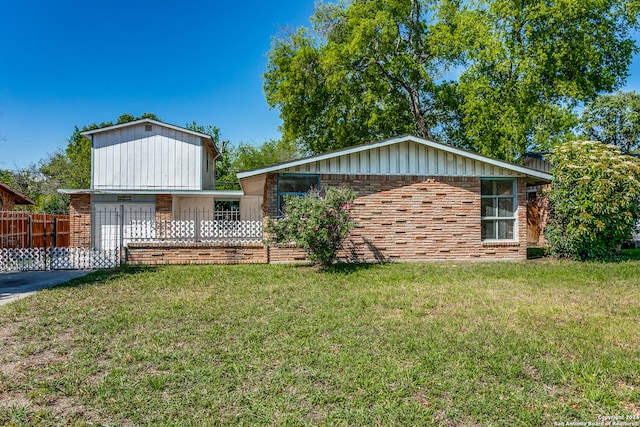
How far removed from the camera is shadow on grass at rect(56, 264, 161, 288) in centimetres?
858

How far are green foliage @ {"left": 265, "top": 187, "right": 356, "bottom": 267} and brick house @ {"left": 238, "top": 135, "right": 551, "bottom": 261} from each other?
155cm

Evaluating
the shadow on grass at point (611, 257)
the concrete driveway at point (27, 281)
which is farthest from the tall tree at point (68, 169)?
the shadow on grass at point (611, 257)

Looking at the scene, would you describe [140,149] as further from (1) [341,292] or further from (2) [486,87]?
(2) [486,87]

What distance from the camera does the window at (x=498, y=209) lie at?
1241cm

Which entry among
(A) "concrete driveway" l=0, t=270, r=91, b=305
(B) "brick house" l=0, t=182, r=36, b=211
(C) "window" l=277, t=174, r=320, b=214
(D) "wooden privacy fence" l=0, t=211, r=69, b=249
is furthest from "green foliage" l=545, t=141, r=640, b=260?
(B) "brick house" l=0, t=182, r=36, b=211

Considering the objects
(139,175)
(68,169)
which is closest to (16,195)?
(139,175)

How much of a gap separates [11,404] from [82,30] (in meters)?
22.7

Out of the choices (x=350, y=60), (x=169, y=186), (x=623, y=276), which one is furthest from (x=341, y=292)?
(x=350, y=60)

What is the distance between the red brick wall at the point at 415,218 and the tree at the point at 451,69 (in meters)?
8.72

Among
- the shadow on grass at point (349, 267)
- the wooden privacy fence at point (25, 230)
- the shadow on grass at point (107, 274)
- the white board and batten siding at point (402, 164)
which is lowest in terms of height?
the shadow on grass at point (107, 274)

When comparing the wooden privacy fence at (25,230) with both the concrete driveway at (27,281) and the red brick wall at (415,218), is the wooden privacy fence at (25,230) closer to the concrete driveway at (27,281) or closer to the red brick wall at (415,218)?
the concrete driveway at (27,281)

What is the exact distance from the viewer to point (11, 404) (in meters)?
3.10

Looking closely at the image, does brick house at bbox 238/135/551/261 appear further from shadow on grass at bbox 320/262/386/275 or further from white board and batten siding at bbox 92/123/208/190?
white board and batten siding at bbox 92/123/208/190

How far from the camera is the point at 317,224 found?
9.45m
